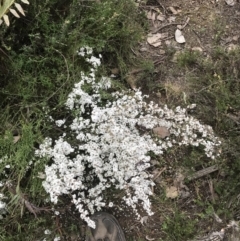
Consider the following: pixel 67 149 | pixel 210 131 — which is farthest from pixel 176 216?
pixel 67 149

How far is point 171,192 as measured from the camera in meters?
3.18

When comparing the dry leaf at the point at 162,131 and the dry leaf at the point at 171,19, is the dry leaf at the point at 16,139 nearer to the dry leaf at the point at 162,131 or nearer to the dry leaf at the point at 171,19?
the dry leaf at the point at 162,131

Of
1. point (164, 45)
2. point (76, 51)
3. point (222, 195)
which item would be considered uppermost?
point (76, 51)

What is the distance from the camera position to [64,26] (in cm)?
290

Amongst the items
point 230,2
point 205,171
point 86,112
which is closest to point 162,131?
point 205,171

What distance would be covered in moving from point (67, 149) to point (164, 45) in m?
1.23

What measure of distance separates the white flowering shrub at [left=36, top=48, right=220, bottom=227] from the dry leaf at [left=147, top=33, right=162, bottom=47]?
2.08 ft

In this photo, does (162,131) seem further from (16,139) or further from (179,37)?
(16,139)

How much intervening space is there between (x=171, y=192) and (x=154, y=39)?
113 cm

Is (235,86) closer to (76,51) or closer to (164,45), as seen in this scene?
(164,45)

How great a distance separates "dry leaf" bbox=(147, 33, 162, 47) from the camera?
3.49 meters

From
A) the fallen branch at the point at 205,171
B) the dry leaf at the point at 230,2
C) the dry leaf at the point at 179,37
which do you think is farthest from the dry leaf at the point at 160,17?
the fallen branch at the point at 205,171

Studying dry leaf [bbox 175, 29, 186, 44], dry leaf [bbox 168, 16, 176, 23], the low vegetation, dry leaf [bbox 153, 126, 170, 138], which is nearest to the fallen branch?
the low vegetation

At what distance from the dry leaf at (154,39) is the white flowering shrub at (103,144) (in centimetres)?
63
